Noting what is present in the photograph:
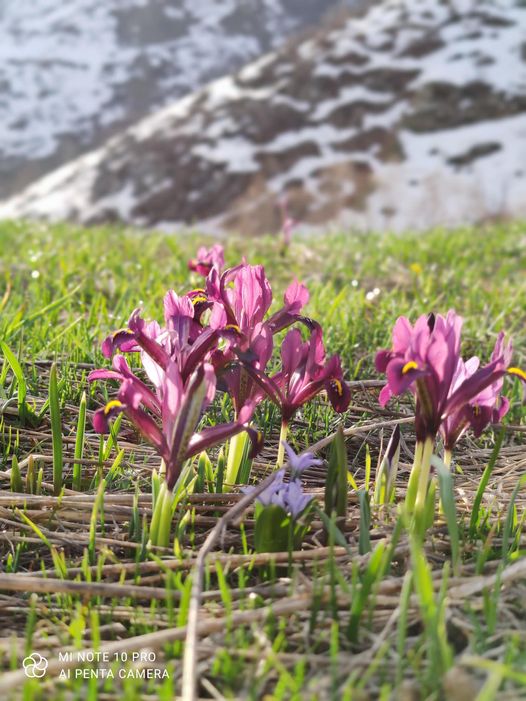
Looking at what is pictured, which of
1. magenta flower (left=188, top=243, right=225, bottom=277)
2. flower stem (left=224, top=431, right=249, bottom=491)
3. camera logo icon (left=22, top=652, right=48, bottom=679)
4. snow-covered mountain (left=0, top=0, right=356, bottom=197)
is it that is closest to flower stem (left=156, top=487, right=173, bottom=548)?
flower stem (left=224, top=431, right=249, bottom=491)

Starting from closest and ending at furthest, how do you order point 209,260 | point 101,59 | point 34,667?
point 34,667
point 209,260
point 101,59

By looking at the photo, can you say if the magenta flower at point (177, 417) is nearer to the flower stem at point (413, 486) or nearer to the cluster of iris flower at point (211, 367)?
the cluster of iris flower at point (211, 367)

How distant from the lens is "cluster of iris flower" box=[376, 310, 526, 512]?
1.38m

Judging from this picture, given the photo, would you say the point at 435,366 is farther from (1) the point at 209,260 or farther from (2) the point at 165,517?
(1) the point at 209,260

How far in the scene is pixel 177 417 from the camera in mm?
1384

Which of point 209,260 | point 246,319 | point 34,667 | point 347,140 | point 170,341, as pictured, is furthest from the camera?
point 347,140

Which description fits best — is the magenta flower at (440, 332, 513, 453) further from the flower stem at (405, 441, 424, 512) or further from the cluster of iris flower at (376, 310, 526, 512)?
the flower stem at (405, 441, 424, 512)

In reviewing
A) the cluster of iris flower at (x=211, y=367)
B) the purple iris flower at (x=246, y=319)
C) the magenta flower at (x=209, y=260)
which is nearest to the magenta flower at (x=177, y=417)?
the cluster of iris flower at (x=211, y=367)

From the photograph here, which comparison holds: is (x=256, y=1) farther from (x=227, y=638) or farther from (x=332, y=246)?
(x=227, y=638)

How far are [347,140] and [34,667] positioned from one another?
25.1 m

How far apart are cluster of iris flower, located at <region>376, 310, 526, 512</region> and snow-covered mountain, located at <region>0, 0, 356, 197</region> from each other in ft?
134

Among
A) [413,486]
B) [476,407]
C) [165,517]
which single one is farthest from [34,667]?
[476,407]

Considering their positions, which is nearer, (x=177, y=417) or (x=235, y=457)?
(x=177, y=417)

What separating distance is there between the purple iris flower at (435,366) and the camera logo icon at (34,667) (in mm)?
886
